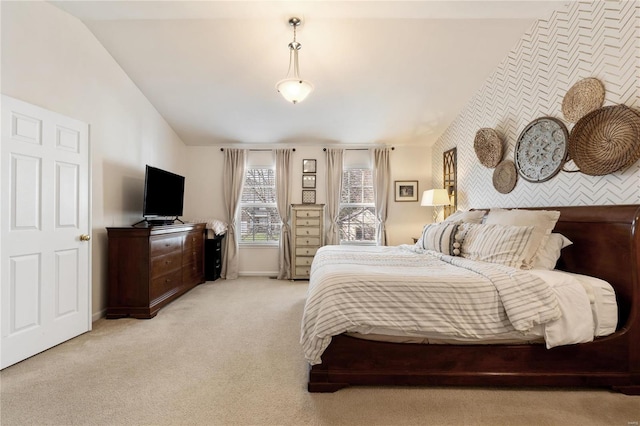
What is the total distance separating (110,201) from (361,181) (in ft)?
12.1

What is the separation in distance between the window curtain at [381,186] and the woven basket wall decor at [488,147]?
161 centimetres

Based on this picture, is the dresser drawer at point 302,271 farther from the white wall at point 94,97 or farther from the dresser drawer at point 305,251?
the white wall at point 94,97

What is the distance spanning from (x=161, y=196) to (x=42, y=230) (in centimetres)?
141

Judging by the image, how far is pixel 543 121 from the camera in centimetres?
255

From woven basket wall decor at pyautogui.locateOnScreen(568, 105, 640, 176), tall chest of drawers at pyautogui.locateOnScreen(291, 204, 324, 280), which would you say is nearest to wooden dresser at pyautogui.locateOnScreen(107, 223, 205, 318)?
tall chest of drawers at pyautogui.locateOnScreen(291, 204, 324, 280)

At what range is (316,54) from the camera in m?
3.07

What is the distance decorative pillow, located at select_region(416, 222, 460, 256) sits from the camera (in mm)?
2642

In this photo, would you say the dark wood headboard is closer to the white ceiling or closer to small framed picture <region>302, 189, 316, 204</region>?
the white ceiling

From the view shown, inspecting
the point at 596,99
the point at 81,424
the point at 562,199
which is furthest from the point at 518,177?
the point at 81,424

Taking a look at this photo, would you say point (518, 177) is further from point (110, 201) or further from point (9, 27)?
point (9, 27)

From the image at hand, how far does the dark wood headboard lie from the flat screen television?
4145 mm

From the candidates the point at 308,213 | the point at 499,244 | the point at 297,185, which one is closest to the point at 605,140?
the point at 499,244

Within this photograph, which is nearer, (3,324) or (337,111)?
(3,324)

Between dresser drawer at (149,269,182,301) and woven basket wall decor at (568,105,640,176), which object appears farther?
dresser drawer at (149,269,182,301)
